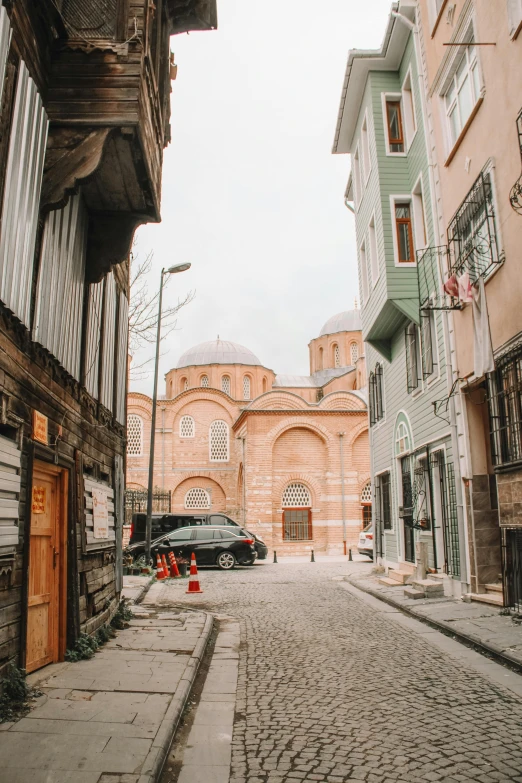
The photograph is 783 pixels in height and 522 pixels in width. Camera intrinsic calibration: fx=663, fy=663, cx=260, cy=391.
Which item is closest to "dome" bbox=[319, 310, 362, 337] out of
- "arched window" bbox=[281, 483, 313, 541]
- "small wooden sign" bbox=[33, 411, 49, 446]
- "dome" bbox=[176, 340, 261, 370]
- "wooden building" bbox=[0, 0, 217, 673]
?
"dome" bbox=[176, 340, 261, 370]

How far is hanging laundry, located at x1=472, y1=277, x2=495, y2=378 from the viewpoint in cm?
964

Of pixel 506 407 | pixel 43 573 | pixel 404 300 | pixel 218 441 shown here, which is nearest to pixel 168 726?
pixel 43 573

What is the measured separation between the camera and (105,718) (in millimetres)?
5070

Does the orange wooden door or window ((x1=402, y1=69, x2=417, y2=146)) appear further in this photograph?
window ((x1=402, y1=69, x2=417, y2=146))

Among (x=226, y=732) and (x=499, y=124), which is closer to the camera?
(x=226, y=732)

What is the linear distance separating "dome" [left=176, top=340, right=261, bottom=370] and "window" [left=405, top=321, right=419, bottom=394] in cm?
3680

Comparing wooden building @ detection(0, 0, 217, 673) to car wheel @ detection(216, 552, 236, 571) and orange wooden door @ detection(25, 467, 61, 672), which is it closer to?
orange wooden door @ detection(25, 467, 61, 672)

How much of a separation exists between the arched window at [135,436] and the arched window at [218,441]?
4.56m

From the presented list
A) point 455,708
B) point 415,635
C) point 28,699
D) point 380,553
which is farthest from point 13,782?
point 380,553

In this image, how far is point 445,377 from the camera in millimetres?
12594

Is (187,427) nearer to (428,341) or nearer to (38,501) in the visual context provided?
(428,341)

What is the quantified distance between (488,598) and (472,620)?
1.25 m

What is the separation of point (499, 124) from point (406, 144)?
578 cm

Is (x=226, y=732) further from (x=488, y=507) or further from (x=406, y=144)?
(x=406, y=144)
